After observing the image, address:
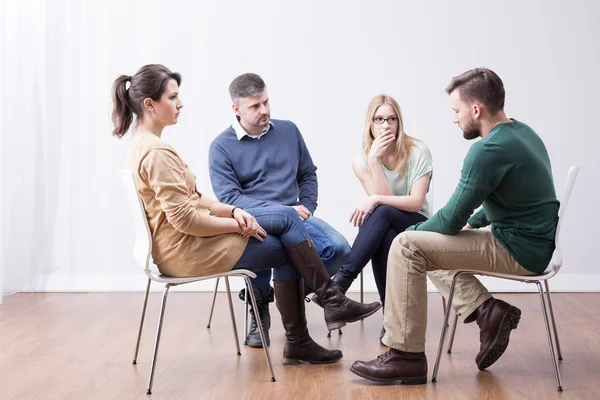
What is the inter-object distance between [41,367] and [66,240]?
2.09 m

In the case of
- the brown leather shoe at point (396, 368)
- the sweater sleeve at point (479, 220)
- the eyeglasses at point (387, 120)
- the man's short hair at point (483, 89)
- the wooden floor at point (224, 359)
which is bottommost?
the wooden floor at point (224, 359)

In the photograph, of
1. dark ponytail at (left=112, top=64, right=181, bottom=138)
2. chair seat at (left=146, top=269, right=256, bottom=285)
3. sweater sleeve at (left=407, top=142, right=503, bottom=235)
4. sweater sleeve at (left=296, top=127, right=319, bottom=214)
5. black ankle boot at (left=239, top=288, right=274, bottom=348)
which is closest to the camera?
sweater sleeve at (left=407, top=142, right=503, bottom=235)

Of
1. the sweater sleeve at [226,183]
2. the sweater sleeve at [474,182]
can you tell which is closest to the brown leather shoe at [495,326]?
the sweater sleeve at [474,182]

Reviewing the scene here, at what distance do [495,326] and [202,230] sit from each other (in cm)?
110

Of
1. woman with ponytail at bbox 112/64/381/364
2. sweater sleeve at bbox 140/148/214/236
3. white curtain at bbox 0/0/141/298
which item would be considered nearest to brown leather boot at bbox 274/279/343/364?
woman with ponytail at bbox 112/64/381/364

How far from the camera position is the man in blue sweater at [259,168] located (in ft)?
11.3

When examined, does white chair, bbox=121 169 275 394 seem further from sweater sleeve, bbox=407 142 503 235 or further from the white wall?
the white wall

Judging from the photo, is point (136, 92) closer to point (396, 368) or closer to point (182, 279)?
point (182, 279)

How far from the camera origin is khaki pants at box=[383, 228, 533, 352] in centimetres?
276

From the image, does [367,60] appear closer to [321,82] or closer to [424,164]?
[321,82]

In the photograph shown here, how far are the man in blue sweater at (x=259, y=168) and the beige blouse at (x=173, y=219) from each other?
62cm

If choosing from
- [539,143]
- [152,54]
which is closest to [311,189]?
[539,143]

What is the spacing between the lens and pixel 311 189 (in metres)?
3.69

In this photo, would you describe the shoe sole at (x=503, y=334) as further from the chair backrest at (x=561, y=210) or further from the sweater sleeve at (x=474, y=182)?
the sweater sleeve at (x=474, y=182)
